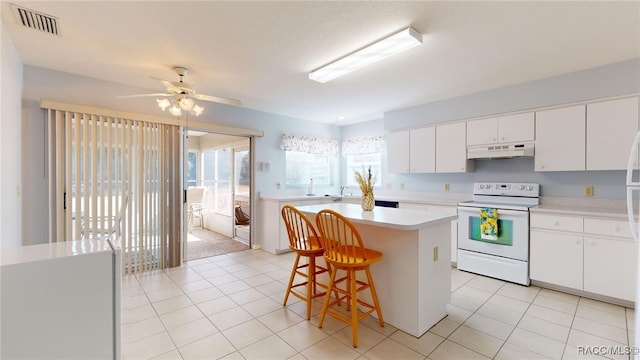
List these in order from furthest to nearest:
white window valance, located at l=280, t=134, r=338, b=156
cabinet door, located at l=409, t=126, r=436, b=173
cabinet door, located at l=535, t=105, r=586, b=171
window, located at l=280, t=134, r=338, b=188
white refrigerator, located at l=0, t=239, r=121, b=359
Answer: window, located at l=280, t=134, r=338, b=188
white window valance, located at l=280, t=134, r=338, b=156
cabinet door, located at l=409, t=126, r=436, b=173
cabinet door, located at l=535, t=105, r=586, b=171
white refrigerator, located at l=0, t=239, r=121, b=359

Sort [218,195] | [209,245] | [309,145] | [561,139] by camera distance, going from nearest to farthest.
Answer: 1. [561,139]
2. [209,245]
3. [309,145]
4. [218,195]

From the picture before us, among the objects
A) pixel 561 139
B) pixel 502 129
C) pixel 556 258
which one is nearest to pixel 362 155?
pixel 502 129

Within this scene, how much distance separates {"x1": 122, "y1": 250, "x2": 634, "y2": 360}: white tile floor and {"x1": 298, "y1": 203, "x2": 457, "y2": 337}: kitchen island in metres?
0.13

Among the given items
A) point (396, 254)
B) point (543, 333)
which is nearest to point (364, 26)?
point (396, 254)

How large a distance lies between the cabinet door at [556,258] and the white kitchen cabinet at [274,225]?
123 inches

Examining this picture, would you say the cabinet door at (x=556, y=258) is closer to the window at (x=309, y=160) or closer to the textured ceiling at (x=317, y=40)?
the textured ceiling at (x=317, y=40)

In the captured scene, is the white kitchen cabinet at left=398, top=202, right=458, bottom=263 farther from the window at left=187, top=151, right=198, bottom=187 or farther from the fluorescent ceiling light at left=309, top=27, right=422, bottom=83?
the window at left=187, top=151, right=198, bottom=187

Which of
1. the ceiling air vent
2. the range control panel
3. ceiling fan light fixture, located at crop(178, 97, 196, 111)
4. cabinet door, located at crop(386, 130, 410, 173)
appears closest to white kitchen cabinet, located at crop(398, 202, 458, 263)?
the range control panel

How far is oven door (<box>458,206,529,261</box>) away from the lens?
10.2 feet

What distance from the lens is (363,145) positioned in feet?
18.3

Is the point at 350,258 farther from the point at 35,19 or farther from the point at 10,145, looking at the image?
the point at 10,145

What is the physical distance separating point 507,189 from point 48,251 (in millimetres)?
4400

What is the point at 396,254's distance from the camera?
7.37ft

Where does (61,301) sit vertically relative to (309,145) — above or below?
below
